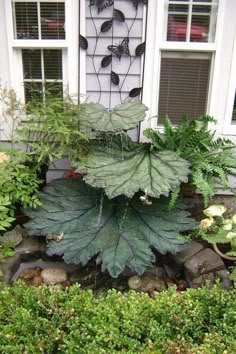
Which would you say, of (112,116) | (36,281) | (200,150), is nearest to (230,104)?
(200,150)

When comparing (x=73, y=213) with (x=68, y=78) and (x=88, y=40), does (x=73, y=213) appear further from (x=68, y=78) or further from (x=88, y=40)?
(x=88, y=40)

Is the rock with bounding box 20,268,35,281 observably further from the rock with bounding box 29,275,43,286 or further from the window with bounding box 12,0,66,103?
the window with bounding box 12,0,66,103

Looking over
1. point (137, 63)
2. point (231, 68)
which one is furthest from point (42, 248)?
point (231, 68)

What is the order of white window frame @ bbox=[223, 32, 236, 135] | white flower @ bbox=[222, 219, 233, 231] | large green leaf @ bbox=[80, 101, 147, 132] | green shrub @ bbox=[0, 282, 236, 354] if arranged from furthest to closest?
white window frame @ bbox=[223, 32, 236, 135] → large green leaf @ bbox=[80, 101, 147, 132] → white flower @ bbox=[222, 219, 233, 231] → green shrub @ bbox=[0, 282, 236, 354]

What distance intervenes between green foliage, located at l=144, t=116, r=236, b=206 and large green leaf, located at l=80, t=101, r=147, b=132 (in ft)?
0.67

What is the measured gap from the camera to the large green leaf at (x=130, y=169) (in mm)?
2268

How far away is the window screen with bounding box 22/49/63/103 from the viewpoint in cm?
289

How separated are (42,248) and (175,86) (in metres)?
1.74

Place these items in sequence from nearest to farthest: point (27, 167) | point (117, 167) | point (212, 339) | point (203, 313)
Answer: point (212, 339)
point (203, 313)
point (117, 167)
point (27, 167)

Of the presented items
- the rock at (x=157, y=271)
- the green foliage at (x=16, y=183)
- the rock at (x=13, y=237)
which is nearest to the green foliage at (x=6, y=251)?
the rock at (x=13, y=237)

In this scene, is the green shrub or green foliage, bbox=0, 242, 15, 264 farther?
green foliage, bbox=0, 242, 15, 264

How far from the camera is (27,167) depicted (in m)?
2.65

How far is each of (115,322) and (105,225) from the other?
30.2 inches

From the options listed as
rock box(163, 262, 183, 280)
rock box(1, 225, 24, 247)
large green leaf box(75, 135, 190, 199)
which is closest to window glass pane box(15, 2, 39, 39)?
large green leaf box(75, 135, 190, 199)
